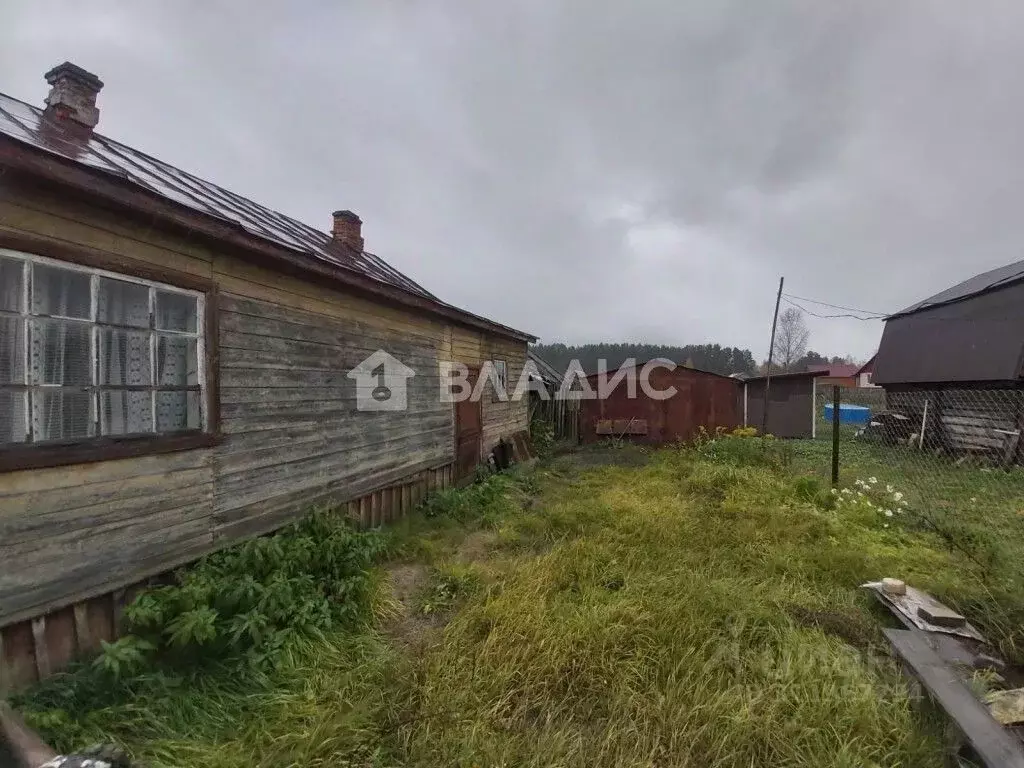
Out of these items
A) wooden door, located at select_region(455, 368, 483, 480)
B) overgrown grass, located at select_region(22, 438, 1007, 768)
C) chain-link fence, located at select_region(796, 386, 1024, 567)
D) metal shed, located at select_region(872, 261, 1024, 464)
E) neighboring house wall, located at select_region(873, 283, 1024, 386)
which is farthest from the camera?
neighboring house wall, located at select_region(873, 283, 1024, 386)

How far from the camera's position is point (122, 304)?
3.22m

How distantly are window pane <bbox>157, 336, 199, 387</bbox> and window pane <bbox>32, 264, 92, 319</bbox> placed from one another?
0.52 meters

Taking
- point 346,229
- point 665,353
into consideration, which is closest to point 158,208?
point 346,229

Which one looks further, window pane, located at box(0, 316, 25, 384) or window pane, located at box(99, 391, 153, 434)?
window pane, located at box(99, 391, 153, 434)

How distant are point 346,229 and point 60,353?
6.34m

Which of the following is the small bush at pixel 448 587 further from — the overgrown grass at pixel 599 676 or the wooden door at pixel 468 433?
the wooden door at pixel 468 433

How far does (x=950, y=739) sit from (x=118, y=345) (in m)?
5.28

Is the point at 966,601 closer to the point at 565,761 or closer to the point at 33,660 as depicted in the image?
the point at 565,761

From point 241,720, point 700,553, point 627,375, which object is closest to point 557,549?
point 700,553

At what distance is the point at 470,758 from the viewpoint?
7.64 feet

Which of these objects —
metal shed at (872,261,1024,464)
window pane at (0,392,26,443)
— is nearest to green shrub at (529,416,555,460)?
metal shed at (872,261,1024,464)

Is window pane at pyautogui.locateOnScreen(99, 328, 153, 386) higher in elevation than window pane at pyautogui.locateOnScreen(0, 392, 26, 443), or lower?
higher

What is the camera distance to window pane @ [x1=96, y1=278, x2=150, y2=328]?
3111 millimetres

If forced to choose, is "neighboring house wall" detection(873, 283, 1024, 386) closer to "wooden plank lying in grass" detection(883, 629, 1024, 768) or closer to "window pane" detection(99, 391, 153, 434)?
"wooden plank lying in grass" detection(883, 629, 1024, 768)
